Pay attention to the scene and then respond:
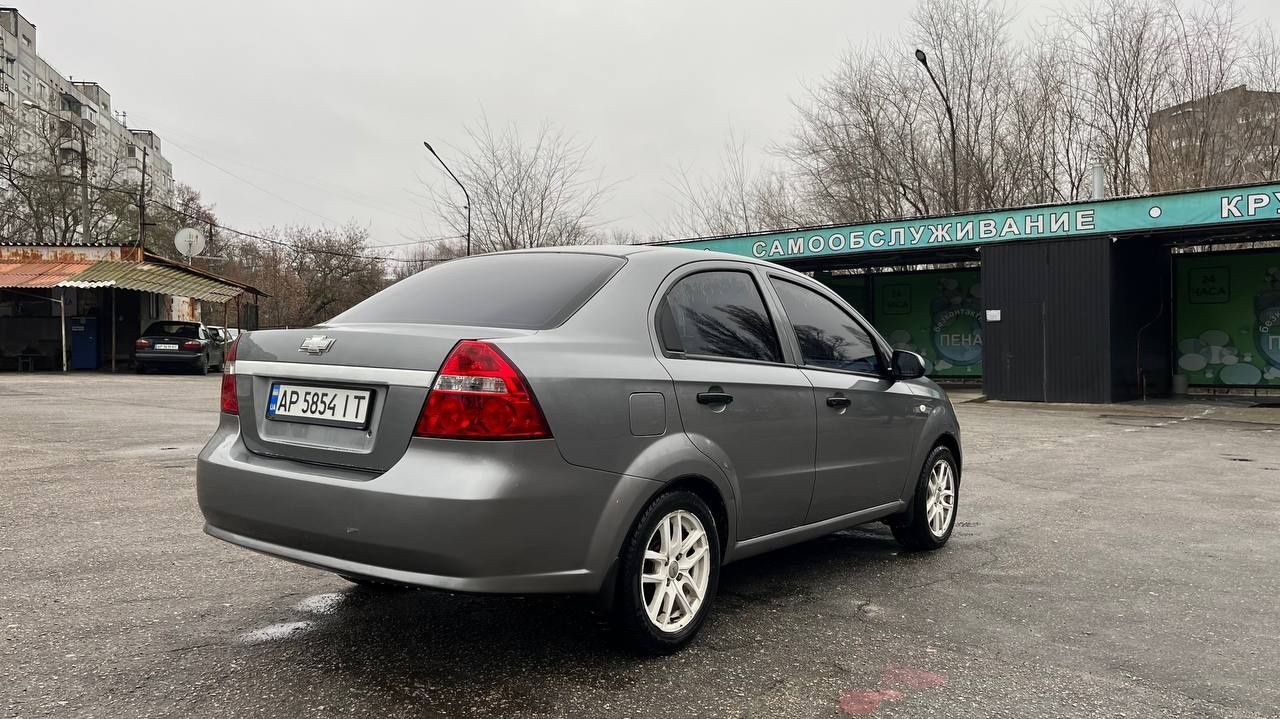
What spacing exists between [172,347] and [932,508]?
2607 centimetres

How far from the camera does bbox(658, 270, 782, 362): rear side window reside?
3.67 meters

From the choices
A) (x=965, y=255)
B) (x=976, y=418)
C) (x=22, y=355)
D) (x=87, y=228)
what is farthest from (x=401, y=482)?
(x=87, y=228)

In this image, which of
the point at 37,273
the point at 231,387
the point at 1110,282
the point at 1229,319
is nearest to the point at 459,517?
the point at 231,387

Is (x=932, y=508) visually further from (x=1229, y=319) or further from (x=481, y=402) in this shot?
(x=1229, y=319)

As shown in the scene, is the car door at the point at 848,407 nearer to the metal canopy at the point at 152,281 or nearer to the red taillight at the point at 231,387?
the red taillight at the point at 231,387

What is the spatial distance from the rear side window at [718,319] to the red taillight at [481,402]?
0.79 meters

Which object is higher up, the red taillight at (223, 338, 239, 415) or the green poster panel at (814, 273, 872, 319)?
the green poster panel at (814, 273, 872, 319)

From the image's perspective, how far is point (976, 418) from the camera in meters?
15.0

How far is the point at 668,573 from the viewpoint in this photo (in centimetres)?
340

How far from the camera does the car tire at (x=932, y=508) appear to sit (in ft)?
16.6

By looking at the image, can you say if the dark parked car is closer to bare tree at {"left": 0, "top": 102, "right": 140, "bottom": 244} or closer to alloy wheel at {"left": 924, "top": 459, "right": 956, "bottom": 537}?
bare tree at {"left": 0, "top": 102, "right": 140, "bottom": 244}

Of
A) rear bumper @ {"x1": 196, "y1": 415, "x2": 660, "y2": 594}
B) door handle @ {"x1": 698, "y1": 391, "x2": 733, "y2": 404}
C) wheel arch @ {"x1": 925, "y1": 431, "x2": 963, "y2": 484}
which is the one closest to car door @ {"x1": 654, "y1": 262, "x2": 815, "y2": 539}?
door handle @ {"x1": 698, "y1": 391, "x2": 733, "y2": 404}

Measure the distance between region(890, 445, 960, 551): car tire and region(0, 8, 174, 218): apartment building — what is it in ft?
143

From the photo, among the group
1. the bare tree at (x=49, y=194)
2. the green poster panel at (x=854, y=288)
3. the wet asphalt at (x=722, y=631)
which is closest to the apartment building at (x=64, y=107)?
the bare tree at (x=49, y=194)
